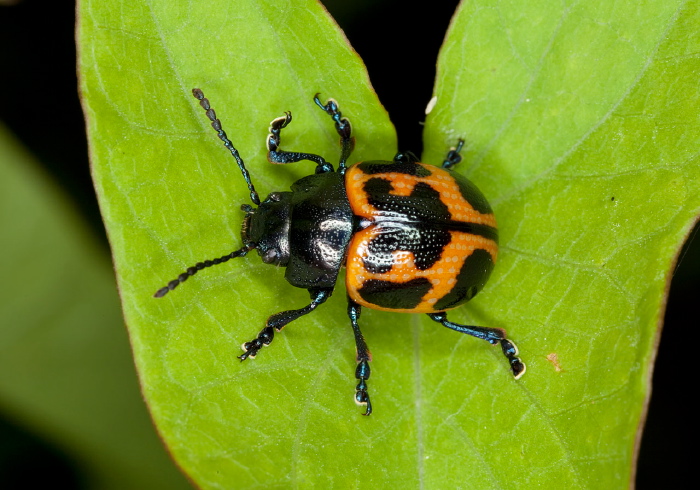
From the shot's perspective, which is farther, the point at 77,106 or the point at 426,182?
the point at 77,106

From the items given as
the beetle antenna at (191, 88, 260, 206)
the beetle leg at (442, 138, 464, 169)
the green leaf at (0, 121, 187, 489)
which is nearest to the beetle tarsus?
the beetle antenna at (191, 88, 260, 206)

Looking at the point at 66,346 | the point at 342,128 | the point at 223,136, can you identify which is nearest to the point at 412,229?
the point at 342,128

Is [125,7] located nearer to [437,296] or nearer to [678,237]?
[437,296]

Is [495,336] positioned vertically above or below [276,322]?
below

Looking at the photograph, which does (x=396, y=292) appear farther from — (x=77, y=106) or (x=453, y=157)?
(x=77, y=106)

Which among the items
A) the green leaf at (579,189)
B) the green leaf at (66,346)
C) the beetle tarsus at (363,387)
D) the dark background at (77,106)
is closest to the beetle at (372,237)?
the beetle tarsus at (363,387)

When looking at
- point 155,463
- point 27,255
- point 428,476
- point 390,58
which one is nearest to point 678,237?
point 428,476

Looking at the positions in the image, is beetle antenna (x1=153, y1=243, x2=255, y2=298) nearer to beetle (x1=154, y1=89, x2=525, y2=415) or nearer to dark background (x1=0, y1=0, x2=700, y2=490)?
beetle (x1=154, y1=89, x2=525, y2=415)
